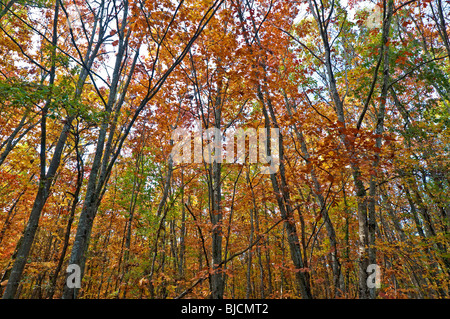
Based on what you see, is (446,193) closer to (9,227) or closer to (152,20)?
(152,20)

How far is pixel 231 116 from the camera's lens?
7227 mm

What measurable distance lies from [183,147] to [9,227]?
8398 mm
